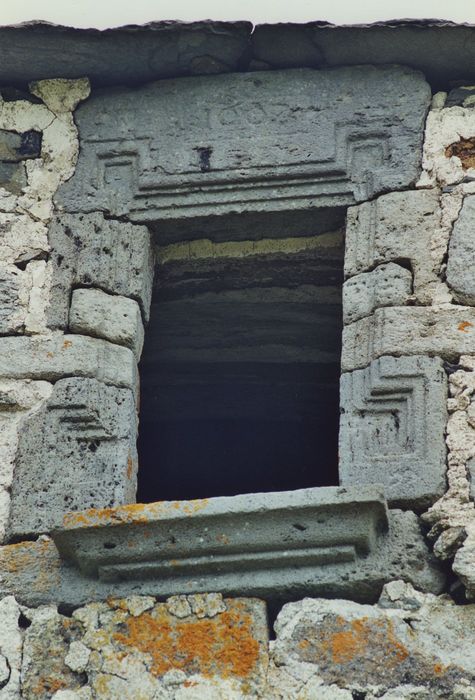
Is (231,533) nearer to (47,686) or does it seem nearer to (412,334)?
(47,686)

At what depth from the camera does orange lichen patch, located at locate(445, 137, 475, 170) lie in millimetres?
5688

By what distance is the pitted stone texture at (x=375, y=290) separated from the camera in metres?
5.44

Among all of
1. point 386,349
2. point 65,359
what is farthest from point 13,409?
point 386,349

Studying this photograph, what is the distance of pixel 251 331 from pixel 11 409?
130 centimetres

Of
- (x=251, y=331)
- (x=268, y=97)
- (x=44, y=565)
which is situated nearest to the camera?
(x=44, y=565)

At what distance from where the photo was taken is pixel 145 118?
5969 millimetres

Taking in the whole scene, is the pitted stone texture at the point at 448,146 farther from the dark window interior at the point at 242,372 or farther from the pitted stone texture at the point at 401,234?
the dark window interior at the point at 242,372

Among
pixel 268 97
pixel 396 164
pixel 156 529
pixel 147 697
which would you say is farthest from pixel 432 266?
pixel 147 697

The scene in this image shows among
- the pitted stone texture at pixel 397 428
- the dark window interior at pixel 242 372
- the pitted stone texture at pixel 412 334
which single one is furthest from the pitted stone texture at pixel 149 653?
the dark window interior at pixel 242 372

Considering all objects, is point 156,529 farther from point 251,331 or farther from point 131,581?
point 251,331

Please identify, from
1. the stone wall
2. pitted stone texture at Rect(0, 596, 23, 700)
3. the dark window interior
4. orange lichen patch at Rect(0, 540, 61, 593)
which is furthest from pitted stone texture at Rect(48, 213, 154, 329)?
pitted stone texture at Rect(0, 596, 23, 700)

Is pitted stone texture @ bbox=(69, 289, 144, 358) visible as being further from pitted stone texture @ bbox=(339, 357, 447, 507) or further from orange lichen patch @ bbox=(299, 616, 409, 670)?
orange lichen patch @ bbox=(299, 616, 409, 670)

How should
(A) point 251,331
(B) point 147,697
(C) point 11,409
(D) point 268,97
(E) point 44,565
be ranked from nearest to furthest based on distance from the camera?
(B) point 147,697
(E) point 44,565
(C) point 11,409
(D) point 268,97
(A) point 251,331

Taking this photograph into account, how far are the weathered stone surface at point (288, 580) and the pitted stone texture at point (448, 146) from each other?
1.32m
